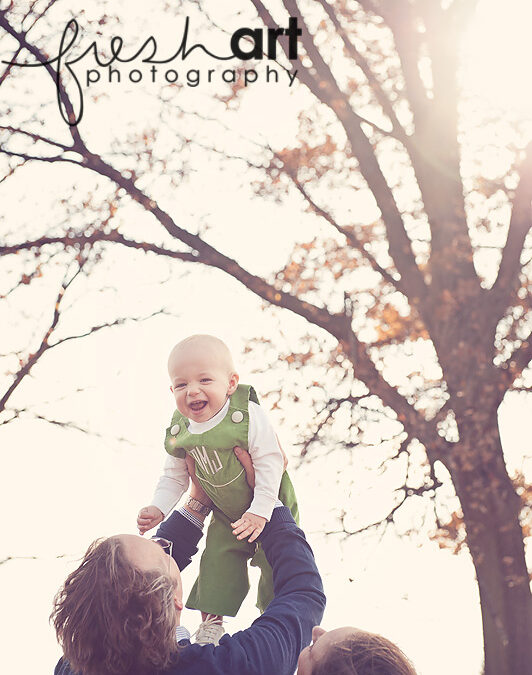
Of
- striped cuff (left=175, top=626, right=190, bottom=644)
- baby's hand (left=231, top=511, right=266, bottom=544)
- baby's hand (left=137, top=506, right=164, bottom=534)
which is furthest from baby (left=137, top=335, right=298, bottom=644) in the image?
striped cuff (left=175, top=626, right=190, bottom=644)

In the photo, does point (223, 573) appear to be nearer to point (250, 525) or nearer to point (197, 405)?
point (250, 525)

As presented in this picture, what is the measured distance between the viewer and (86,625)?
2.02 meters

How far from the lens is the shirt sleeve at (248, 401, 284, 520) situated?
9.07ft

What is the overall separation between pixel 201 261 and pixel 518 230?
3.44 meters

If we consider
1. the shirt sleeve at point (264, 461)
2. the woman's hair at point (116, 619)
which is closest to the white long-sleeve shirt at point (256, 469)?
the shirt sleeve at point (264, 461)

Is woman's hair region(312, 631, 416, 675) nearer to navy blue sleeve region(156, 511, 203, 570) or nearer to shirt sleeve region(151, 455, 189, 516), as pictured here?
navy blue sleeve region(156, 511, 203, 570)

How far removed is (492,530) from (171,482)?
16.8 ft

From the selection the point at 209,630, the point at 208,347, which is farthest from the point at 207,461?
the point at 209,630

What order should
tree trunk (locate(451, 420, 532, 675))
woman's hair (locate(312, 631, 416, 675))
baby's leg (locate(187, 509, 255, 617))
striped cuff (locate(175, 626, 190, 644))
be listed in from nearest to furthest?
woman's hair (locate(312, 631, 416, 675)) → striped cuff (locate(175, 626, 190, 644)) → baby's leg (locate(187, 509, 255, 617)) → tree trunk (locate(451, 420, 532, 675))

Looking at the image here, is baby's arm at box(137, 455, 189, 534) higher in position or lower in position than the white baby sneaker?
higher

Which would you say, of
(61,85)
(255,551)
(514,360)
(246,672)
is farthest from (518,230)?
(246,672)

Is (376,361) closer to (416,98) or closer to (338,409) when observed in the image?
(338,409)

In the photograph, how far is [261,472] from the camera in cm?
288

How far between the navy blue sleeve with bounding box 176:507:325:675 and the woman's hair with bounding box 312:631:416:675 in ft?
0.86
